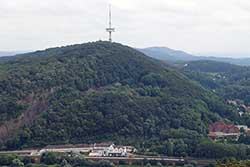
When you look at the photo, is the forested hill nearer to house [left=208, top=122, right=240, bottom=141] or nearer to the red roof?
the red roof

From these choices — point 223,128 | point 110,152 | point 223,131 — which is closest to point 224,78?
point 223,128

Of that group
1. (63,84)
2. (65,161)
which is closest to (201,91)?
(63,84)

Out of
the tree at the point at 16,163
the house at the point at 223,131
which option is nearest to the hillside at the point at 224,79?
the house at the point at 223,131

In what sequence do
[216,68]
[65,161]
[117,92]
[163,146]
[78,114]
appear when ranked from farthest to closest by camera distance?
[216,68] → [117,92] → [78,114] → [163,146] → [65,161]

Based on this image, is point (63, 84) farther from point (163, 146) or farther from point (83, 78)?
point (163, 146)

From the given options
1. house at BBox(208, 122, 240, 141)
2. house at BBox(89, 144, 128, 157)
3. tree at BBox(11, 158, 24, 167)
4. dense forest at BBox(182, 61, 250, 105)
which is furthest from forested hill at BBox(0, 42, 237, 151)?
dense forest at BBox(182, 61, 250, 105)

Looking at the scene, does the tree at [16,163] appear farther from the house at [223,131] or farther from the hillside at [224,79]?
the hillside at [224,79]
